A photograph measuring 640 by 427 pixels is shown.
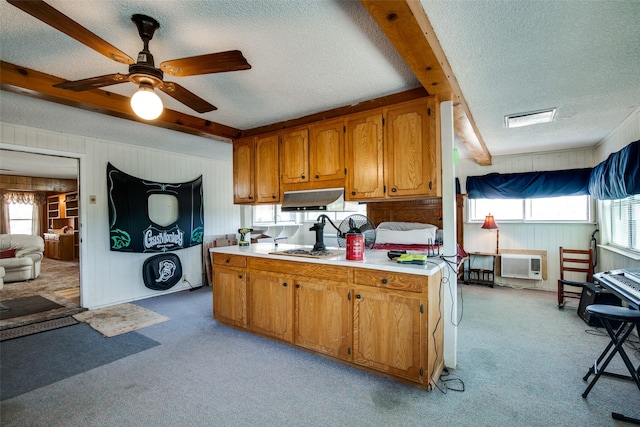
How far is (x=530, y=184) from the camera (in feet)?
16.0

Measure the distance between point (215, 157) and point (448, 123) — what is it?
422cm

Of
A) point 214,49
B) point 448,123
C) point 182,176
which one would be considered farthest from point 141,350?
point 448,123

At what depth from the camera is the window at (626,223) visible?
3.31 meters

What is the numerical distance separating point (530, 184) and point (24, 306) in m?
7.79

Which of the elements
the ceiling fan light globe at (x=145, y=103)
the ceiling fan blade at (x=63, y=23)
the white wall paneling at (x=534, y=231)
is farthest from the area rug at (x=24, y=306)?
the white wall paneling at (x=534, y=231)

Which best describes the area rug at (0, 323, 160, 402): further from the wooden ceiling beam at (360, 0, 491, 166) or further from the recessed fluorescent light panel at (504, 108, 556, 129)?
the recessed fluorescent light panel at (504, 108, 556, 129)

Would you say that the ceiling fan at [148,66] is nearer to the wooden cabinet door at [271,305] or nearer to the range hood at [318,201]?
the range hood at [318,201]

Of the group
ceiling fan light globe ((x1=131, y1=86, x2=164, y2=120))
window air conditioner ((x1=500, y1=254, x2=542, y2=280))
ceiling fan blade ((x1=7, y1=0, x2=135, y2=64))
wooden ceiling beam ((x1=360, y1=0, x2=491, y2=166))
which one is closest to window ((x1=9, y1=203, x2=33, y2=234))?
ceiling fan light globe ((x1=131, y1=86, x2=164, y2=120))

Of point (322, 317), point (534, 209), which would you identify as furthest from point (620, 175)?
point (322, 317)

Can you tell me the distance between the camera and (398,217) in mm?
4406

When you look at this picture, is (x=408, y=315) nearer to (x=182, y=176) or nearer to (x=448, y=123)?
(x=448, y=123)

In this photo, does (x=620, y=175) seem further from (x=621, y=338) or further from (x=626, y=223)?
(x=621, y=338)

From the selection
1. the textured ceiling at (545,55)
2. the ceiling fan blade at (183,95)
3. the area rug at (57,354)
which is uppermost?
the textured ceiling at (545,55)

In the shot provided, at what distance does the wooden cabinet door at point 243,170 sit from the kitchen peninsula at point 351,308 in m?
0.88
